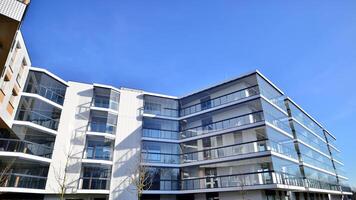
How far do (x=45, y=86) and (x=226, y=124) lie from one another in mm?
18412

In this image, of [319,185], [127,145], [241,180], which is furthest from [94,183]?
[319,185]

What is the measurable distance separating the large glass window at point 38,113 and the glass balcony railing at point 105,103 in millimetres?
3816

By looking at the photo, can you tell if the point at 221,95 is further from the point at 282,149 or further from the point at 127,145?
the point at 127,145

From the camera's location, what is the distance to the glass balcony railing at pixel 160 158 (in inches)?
1009

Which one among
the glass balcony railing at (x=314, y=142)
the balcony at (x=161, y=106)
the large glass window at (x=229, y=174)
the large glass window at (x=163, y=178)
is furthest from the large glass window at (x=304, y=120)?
the large glass window at (x=163, y=178)

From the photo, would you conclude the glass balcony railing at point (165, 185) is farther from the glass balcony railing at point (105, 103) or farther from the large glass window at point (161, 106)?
the glass balcony railing at point (105, 103)

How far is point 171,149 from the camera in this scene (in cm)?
2723

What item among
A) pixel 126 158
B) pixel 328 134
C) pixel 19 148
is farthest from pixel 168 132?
pixel 328 134

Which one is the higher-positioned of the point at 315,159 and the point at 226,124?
the point at 226,124

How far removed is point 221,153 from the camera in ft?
77.3

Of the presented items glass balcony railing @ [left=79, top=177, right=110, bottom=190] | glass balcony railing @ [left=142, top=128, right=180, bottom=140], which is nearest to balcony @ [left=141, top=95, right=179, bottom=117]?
glass balcony railing @ [left=142, top=128, right=180, bottom=140]

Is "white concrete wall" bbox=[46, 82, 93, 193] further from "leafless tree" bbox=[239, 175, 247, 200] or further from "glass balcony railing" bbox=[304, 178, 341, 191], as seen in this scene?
"glass balcony railing" bbox=[304, 178, 341, 191]

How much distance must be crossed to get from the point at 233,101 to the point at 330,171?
79.1 ft

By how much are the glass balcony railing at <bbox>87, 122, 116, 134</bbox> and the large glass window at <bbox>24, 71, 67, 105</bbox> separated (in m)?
3.83
